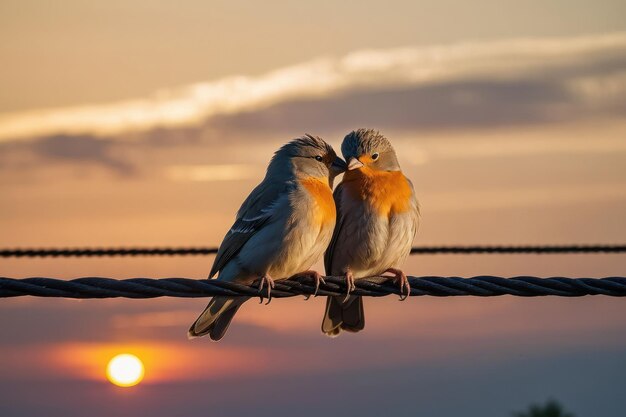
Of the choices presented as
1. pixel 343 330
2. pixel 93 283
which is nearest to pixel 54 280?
pixel 93 283

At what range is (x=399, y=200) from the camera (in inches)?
311

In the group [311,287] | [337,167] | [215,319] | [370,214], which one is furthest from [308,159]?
[311,287]

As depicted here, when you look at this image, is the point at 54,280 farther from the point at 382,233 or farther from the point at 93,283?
the point at 382,233

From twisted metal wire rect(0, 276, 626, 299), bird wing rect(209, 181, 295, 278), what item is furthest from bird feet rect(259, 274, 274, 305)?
bird wing rect(209, 181, 295, 278)

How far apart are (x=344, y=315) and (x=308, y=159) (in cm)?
138

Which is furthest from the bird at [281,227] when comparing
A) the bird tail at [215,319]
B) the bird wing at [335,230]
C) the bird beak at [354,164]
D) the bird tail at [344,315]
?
the bird tail at [344,315]

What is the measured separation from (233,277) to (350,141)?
1546 millimetres

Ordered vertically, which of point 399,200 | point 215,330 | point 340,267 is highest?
point 399,200

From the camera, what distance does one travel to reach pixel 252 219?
7.30 meters

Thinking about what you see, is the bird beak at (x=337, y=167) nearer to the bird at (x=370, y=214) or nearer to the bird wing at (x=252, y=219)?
the bird at (x=370, y=214)

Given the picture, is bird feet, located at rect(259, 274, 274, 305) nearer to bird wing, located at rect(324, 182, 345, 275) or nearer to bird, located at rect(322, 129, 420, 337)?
bird, located at rect(322, 129, 420, 337)

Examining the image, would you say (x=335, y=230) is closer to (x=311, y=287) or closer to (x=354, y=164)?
(x=354, y=164)

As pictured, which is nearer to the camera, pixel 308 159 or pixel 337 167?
pixel 308 159

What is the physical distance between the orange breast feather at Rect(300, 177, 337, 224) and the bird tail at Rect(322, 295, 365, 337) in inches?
45.4
